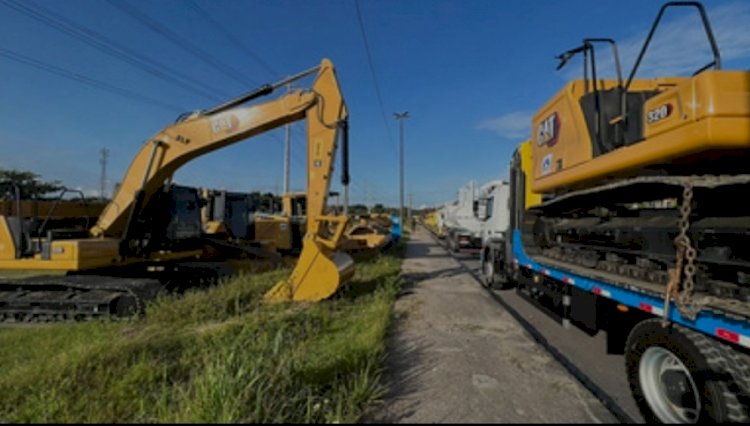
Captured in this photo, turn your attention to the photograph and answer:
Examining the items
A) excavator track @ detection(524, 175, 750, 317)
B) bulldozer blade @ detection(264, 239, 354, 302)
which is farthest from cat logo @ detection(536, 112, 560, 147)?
bulldozer blade @ detection(264, 239, 354, 302)

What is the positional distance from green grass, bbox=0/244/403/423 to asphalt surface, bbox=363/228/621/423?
307mm

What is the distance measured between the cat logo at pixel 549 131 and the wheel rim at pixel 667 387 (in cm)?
339

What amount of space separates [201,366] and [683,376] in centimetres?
413

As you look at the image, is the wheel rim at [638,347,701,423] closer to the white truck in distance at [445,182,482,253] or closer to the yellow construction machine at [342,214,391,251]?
the yellow construction machine at [342,214,391,251]

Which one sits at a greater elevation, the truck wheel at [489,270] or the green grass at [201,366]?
the truck wheel at [489,270]

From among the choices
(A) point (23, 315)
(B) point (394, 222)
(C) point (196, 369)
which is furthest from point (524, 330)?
(B) point (394, 222)

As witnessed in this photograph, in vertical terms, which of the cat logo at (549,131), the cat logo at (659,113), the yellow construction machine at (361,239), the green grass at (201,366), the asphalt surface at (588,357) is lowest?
the asphalt surface at (588,357)

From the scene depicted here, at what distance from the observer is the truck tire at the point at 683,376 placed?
275cm

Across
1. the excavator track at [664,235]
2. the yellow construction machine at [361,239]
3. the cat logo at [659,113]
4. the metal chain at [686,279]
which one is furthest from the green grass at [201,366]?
the yellow construction machine at [361,239]

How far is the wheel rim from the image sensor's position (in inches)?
126

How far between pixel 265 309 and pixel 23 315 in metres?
4.18

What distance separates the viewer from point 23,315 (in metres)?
7.39

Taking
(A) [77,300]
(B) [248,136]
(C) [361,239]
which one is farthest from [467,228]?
(A) [77,300]

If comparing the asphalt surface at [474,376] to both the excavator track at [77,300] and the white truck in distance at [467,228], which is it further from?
the white truck in distance at [467,228]
